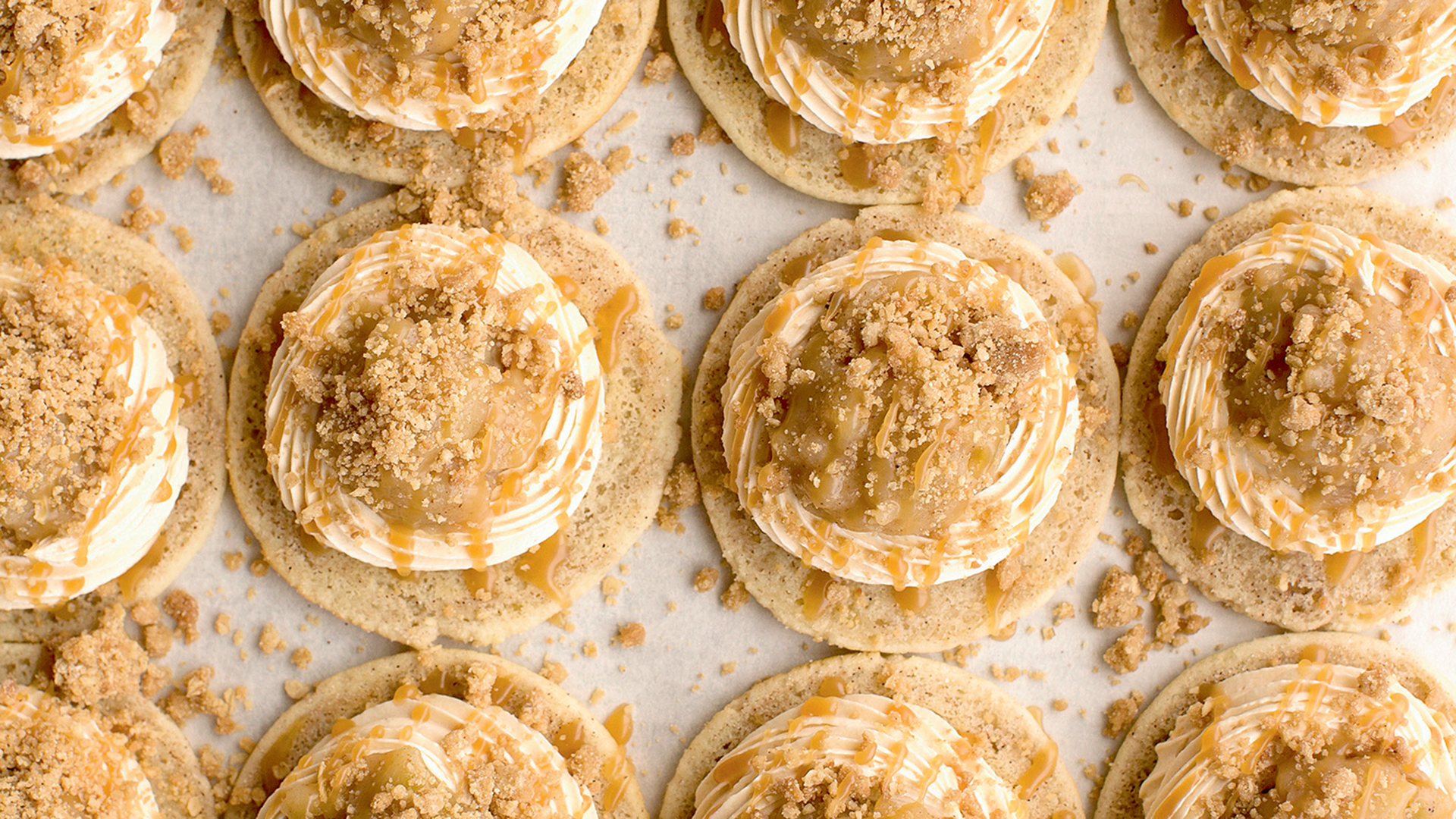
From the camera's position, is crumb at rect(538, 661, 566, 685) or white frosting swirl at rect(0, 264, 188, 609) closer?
white frosting swirl at rect(0, 264, 188, 609)

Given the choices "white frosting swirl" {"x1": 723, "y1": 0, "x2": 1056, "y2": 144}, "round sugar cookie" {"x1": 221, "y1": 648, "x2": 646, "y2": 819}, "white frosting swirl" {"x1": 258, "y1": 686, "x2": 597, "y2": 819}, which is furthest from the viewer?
"round sugar cookie" {"x1": 221, "y1": 648, "x2": 646, "y2": 819}

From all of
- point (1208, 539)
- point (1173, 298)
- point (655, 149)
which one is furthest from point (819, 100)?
point (1208, 539)

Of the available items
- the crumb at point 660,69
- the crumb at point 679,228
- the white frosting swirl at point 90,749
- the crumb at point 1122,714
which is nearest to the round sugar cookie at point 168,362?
the white frosting swirl at point 90,749

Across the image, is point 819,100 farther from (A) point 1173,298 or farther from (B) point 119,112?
(B) point 119,112

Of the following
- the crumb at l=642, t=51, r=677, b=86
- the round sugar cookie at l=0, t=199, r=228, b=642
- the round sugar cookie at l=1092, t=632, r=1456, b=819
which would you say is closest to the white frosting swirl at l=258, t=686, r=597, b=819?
the round sugar cookie at l=0, t=199, r=228, b=642

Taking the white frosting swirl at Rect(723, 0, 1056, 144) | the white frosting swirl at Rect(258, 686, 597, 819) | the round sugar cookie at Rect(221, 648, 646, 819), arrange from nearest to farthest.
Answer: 1. the white frosting swirl at Rect(258, 686, 597, 819)
2. the white frosting swirl at Rect(723, 0, 1056, 144)
3. the round sugar cookie at Rect(221, 648, 646, 819)

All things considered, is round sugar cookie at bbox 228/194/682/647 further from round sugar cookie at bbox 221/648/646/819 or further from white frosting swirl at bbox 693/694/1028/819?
white frosting swirl at bbox 693/694/1028/819

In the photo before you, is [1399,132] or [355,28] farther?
[1399,132]

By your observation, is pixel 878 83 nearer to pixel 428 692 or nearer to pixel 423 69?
pixel 423 69
